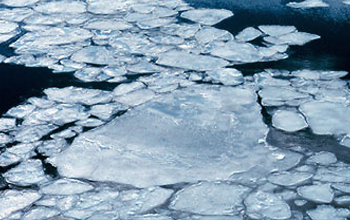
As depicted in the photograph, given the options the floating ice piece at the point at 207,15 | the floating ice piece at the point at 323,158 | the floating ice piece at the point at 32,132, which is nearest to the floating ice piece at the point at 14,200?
the floating ice piece at the point at 32,132

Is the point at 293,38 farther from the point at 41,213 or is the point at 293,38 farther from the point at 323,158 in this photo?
the point at 41,213

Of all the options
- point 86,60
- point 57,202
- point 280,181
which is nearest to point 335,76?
point 280,181

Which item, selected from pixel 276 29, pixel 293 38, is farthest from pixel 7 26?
pixel 293 38

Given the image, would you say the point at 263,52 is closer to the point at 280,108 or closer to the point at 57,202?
the point at 280,108

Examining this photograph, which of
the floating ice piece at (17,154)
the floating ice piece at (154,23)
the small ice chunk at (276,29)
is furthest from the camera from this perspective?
the floating ice piece at (154,23)

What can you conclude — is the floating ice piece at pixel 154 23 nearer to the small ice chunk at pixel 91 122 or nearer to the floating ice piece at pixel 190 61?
the floating ice piece at pixel 190 61
